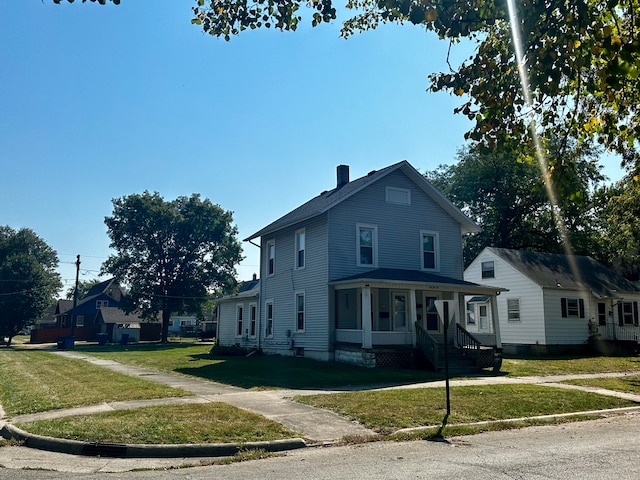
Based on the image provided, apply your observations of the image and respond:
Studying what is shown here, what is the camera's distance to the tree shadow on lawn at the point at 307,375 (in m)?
15.1

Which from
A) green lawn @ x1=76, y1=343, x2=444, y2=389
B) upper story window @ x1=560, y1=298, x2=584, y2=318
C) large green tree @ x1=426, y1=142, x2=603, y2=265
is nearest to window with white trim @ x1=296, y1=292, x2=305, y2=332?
green lawn @ x1=76, y1=343, x2=444, y2=389

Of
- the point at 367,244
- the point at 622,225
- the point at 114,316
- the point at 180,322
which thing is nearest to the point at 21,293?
the point at 114,316

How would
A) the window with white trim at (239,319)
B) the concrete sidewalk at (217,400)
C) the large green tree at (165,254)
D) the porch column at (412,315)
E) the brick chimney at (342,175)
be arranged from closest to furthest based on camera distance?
the concrete sidewalk at (217,400), the porch column at (412,315), the brick chimney at (342,175), the window with white trim at (239,319), the large green tree at (165,254)

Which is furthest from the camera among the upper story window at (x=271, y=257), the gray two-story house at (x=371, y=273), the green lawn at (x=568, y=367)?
the upper story window at (x=271, y=257)

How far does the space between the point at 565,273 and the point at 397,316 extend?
48.1 ft

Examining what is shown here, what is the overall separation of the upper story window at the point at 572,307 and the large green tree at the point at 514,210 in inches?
484

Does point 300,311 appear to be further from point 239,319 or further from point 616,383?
point 616,383

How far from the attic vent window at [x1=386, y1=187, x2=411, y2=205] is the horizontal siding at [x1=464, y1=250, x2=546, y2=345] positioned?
1006 centimetres

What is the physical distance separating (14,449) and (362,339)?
1358cm

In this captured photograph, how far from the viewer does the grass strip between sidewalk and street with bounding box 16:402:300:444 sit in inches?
328

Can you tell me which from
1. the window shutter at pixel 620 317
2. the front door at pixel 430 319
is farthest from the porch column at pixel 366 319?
the window shutter at pixel 620 317

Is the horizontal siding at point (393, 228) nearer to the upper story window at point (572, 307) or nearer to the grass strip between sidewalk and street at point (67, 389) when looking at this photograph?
the upper story window at point (572, 307)

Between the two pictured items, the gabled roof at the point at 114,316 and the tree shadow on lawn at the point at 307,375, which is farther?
the gabled roof at the point at 114,316

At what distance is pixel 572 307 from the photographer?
100 ft
